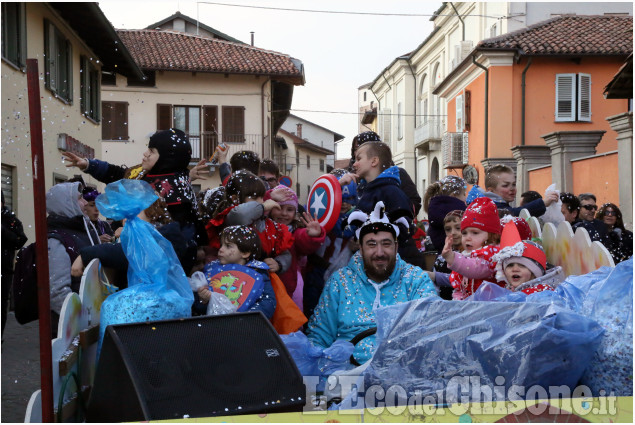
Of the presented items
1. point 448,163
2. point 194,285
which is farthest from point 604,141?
point 194,285

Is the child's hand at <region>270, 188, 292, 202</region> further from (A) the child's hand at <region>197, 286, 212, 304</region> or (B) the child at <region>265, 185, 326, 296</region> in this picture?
(A) the child's hand at <region>197, 286, 212, 304</region>

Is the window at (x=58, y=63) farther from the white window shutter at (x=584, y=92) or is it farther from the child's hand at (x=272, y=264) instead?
the white window shutter at (x=584, y=92)

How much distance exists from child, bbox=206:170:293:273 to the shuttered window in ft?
87.1

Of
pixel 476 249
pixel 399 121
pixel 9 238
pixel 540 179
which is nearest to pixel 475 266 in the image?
pixel 476 249

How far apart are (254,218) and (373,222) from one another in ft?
2.39

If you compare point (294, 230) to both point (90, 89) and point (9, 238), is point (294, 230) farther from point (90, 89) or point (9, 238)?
point (90, 89)

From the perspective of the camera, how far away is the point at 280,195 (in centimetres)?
523

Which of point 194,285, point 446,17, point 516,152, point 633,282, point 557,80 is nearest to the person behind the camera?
point 633,282

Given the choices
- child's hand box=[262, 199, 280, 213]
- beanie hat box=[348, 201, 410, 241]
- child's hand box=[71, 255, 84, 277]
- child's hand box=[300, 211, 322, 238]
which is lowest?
child's hand box=[71, 255, 84, 277]

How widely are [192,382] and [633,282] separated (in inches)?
66.4

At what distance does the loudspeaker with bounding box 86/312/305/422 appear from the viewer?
274 cm

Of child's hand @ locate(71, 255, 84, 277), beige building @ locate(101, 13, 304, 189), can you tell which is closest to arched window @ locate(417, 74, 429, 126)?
beige building @ locate(101, 13, 304, 189)

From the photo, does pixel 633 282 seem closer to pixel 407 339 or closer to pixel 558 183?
pixel 407 339

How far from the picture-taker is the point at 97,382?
2.94 m
